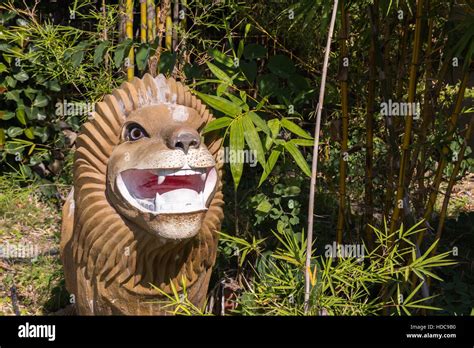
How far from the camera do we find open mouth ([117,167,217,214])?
2133 millimetres

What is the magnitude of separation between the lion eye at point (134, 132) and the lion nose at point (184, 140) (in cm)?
15

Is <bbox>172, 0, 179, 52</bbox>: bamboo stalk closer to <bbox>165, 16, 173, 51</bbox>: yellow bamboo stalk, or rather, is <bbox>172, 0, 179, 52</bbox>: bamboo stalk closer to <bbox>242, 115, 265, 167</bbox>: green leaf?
<bbox>165, 16, 173, 51</bbox>: yellow bamboo stalk

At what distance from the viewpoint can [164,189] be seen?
85.4 inches

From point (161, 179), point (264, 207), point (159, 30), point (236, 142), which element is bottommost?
point (264, 207)

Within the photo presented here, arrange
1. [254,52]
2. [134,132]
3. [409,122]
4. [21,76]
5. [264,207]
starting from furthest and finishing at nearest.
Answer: [21,76]
[264,207]
[254,52]
[409,122]
[134,132]

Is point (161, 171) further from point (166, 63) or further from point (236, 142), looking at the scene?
point (166, 63)

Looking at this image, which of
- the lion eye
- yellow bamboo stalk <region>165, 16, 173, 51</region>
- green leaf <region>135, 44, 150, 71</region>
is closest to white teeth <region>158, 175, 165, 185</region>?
the lion eye

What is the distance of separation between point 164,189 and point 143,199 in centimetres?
7

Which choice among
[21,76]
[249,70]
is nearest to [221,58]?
[249,70]

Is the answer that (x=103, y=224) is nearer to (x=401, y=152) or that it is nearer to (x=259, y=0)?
(x=401, y=152)

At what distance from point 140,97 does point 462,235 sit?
5.52ft

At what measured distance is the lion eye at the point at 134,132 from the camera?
2.24 metres

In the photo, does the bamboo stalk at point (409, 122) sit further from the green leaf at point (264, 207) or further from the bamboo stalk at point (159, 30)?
the bamboo stalk at point (159, 30)
